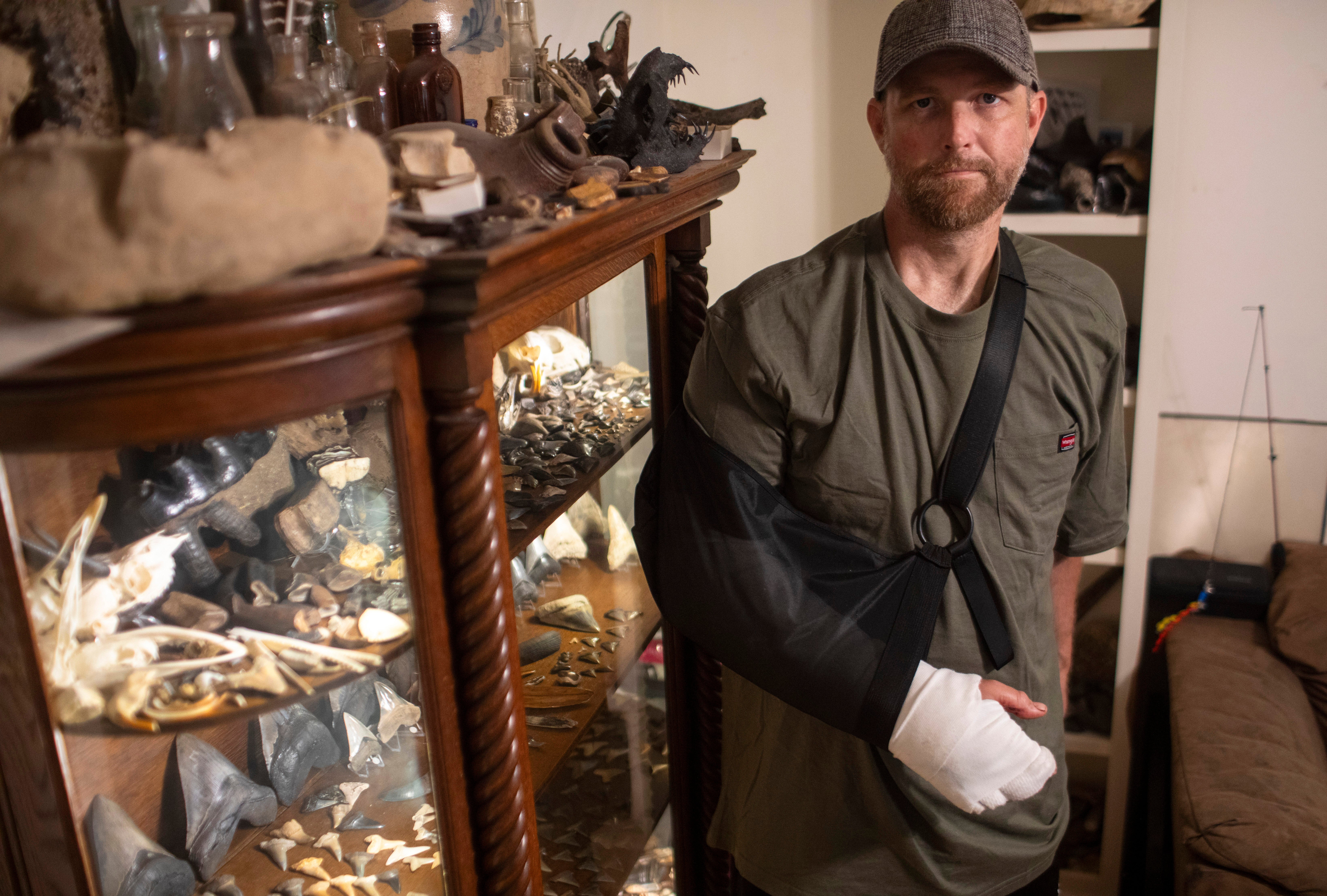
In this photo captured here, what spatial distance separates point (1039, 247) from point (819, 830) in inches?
35.9

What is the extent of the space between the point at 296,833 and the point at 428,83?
85 cm

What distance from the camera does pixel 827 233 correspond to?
100 inches

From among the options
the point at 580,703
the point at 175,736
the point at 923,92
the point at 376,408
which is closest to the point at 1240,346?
the point at 923,92

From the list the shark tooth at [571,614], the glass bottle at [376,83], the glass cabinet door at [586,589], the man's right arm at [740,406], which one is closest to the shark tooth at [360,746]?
the glass cabinet door at [586,589]

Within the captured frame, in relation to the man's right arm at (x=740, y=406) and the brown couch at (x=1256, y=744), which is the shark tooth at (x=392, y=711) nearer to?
the man's right arm at (x=740, y=406)

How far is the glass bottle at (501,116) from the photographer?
4.15 feet

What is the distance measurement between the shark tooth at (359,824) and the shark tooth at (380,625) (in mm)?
224

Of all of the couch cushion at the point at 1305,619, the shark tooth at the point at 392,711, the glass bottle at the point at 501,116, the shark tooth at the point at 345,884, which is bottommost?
the couch cushion at the point at 1305,619

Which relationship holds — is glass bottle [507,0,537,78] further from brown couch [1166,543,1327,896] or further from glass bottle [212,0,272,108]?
brown couch [1166,543,1327,896]

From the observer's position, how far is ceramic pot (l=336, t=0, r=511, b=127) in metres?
1.19

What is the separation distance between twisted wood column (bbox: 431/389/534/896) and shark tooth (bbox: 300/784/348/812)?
14cm

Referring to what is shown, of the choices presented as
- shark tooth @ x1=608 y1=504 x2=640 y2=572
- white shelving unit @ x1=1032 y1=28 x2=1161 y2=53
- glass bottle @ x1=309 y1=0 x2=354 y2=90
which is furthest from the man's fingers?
white shelving unit @ x1=1032 y1=28 x2=1161 y2=53

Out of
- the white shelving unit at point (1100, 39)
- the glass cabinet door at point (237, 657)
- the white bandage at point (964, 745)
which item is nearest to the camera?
the glass cabinet door at point (237, 657)

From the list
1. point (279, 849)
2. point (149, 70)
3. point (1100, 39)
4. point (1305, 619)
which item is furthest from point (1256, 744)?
point (149, 70)
